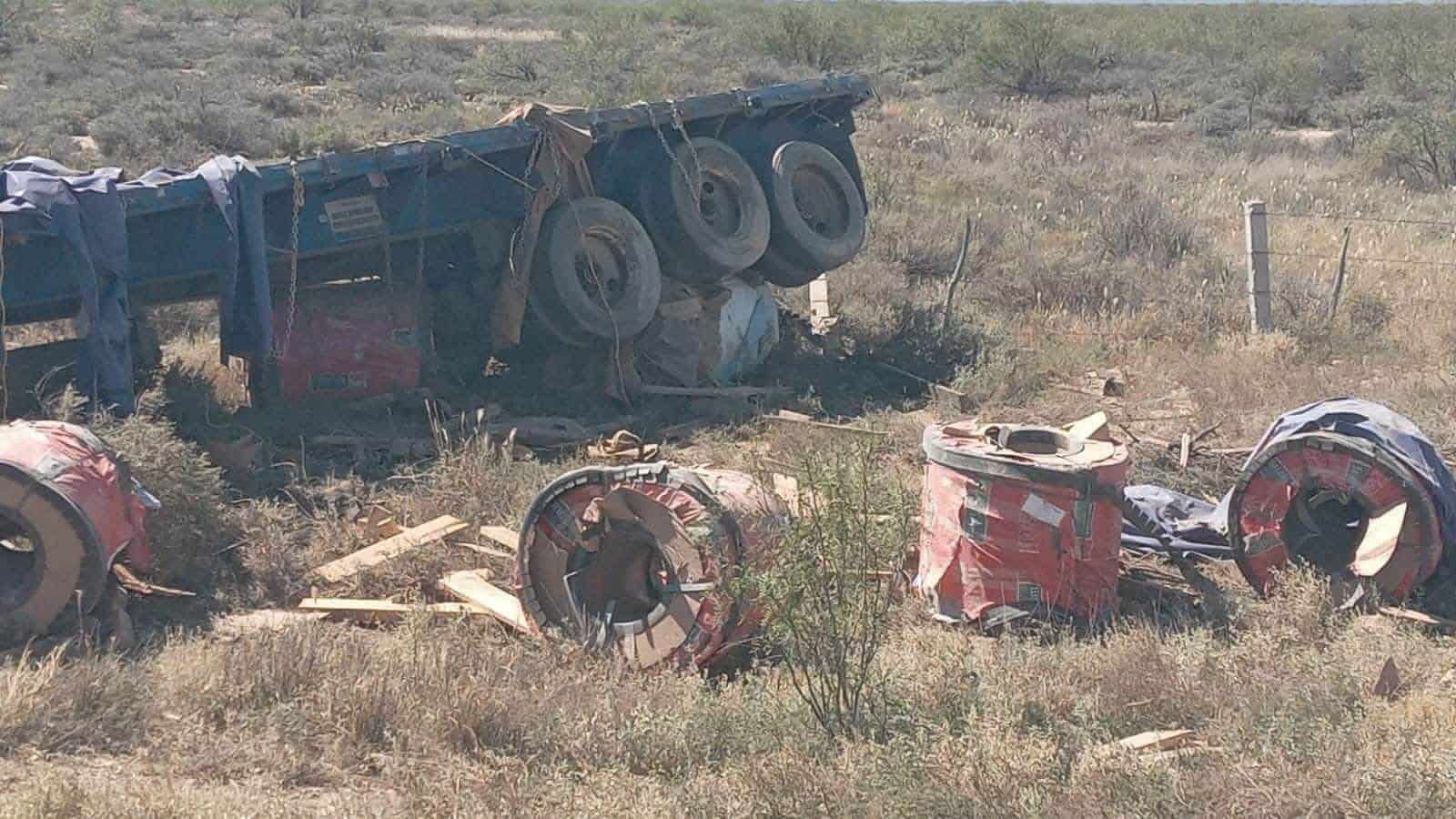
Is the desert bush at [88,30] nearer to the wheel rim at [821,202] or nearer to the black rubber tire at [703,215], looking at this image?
the wheel rim at [821,202]

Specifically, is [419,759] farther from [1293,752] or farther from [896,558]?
[1293,752]

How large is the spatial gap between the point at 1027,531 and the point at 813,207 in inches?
303

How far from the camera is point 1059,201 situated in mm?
18547

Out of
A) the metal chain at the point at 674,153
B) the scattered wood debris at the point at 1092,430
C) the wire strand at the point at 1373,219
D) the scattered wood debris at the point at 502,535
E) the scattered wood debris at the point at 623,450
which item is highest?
the metal chain at the point at 674,153

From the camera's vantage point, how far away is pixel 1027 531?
662 centimetres

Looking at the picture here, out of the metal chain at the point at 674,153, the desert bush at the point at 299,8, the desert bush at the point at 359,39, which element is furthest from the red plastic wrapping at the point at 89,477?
the desert bush at the point at 299,8

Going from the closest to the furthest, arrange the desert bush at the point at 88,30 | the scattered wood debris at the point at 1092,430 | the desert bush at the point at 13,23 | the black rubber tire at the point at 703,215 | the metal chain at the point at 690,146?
1. the scattered wood debris at the point at 1092,430
2. the black rubber tire at the point at 703,215
3. the metal chain at the point at 690,146
4. the desert bush at the point at 88,30
5. the desert bush at the point at 13,23

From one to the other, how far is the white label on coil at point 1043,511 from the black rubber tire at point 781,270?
6590mm

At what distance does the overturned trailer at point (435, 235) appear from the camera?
8.91 meters

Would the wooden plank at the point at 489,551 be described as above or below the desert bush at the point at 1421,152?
below

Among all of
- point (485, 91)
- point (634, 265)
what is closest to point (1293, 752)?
point (634, 265)

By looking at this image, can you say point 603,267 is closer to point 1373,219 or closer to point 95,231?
point 95,231

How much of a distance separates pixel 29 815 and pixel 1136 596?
4.85 metres

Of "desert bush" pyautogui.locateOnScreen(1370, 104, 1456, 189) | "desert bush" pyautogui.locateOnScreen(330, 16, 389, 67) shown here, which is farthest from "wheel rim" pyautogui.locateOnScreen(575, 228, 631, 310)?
"desert bush" pyautogui.locateOnScreen(330, 16, 389, 67)
